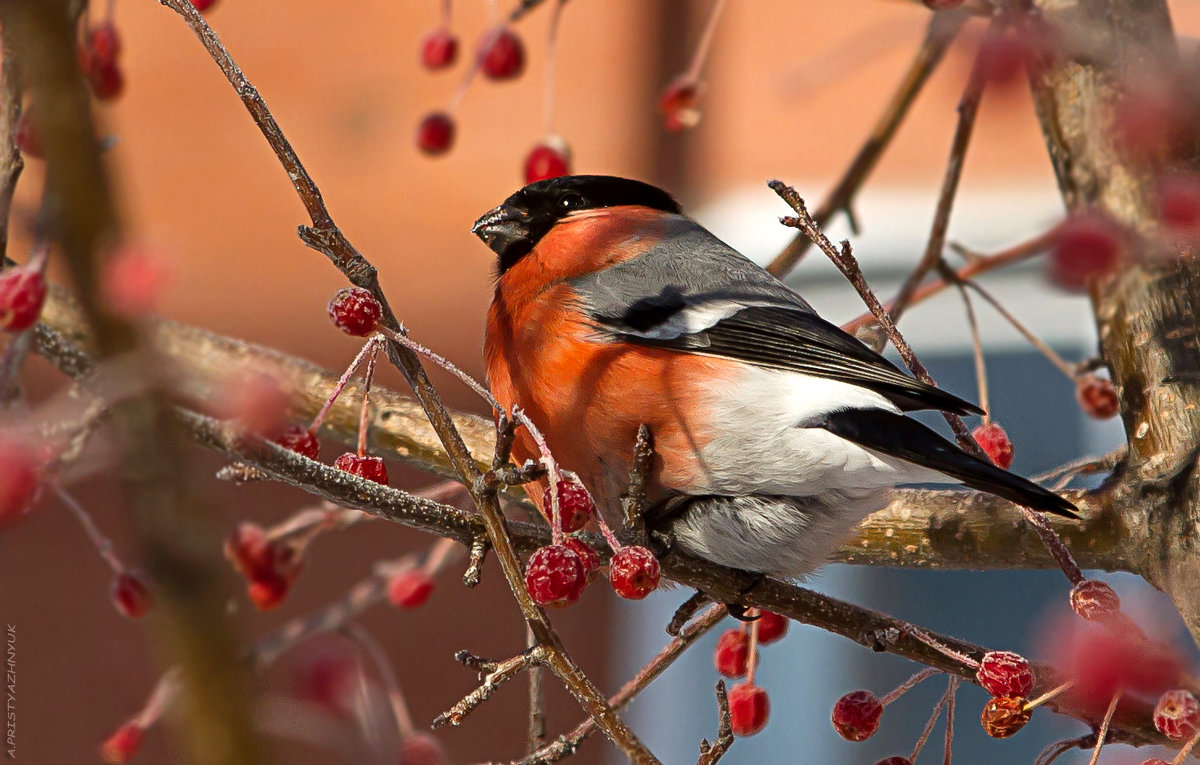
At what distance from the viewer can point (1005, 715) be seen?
1.13 metres

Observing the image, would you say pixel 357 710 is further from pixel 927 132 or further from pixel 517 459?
pixel 927 132

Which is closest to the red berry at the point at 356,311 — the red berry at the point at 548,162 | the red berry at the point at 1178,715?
the red berry at the point at 1178,715

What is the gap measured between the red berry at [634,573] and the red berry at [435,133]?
3.27 feet

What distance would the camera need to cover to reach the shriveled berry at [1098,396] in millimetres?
1755

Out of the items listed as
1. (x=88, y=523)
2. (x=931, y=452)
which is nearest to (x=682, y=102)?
(x=931, y=452)

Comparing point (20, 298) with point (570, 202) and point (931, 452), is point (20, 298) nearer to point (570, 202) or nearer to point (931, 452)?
point (931, 452)

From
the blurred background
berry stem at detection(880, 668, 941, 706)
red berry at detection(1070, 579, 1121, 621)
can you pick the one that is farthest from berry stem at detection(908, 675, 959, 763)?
the blurred background

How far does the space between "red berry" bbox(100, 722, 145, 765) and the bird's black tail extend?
2.79 feet

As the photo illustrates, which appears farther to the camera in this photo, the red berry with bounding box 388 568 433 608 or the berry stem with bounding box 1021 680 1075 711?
the red berry with bounding box 388 568 433 608

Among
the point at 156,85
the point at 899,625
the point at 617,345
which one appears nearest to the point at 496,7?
the point at 617,345

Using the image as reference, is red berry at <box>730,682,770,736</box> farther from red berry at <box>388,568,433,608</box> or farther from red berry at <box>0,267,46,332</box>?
red berry at <box>0,267,46,332</box>

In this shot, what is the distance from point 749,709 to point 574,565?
0.59 m

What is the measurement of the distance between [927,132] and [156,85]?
2.44 m

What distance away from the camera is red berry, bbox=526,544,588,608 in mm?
1005
